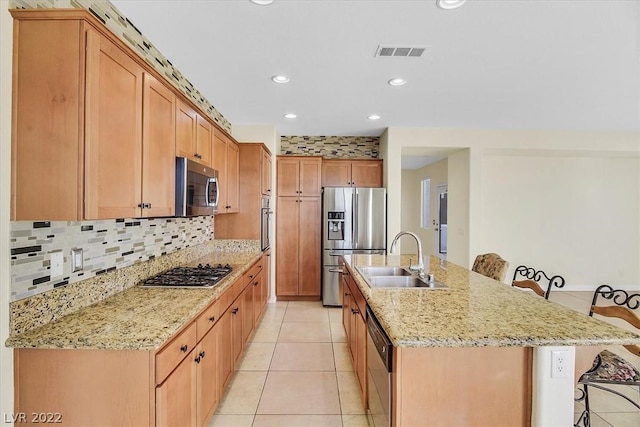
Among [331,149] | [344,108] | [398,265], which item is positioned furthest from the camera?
[331,149]

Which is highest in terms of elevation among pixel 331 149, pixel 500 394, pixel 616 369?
pixel 331 149

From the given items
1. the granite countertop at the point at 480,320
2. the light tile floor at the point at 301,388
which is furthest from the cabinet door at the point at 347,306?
the granite countertop at the point at 480,320

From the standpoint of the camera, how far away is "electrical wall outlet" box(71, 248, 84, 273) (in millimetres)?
1585

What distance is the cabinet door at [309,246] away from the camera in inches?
188

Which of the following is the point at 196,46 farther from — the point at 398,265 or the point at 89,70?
the point at 398,265

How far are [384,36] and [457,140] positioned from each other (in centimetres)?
292

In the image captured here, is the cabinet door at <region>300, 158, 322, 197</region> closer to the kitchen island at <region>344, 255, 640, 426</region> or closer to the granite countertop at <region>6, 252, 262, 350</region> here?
the granite countertop at <region>6, 252, 262, 350</region>

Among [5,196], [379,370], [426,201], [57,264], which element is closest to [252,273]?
[57,264]

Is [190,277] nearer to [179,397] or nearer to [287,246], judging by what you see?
[179,397]

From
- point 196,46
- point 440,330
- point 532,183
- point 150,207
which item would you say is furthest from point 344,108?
point 532,183

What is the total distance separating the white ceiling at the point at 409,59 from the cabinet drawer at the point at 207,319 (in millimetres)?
1889

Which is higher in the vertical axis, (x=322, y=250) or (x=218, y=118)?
(x=218, y=118)

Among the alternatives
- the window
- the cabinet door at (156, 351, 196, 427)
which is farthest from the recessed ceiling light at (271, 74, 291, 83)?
the window

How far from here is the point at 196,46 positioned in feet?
7.89
